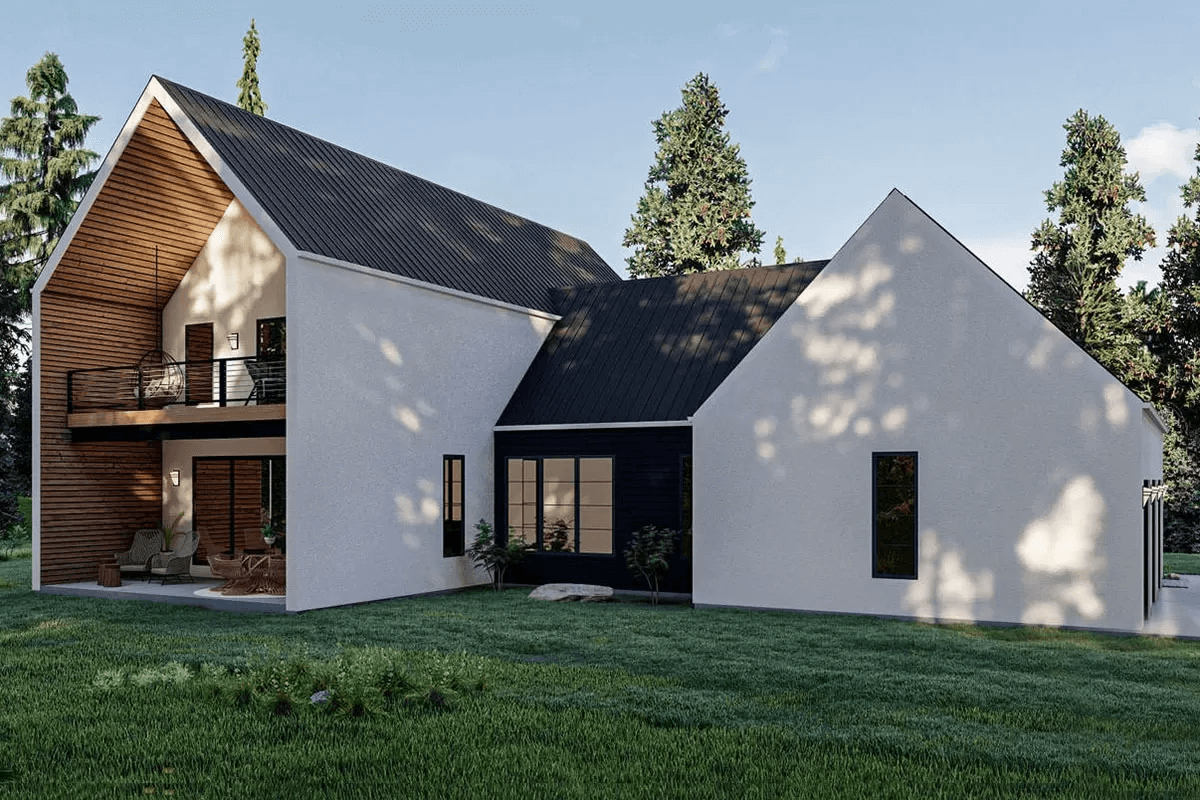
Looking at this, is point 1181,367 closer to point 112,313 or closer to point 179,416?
point 179,416

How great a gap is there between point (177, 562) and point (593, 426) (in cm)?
721

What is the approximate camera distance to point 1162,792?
5887 mm

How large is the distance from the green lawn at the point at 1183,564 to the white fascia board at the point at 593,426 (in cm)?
1145

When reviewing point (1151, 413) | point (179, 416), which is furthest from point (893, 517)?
point (179, 416)

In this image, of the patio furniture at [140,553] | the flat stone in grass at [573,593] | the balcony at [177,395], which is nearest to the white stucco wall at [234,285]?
the balcony at [177,395]

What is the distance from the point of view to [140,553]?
17.5m

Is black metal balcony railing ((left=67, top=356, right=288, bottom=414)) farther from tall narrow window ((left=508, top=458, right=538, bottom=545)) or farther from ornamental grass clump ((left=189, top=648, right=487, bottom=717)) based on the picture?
ornamental grass clump ((left=189, top=648, right=487, bottom=717))

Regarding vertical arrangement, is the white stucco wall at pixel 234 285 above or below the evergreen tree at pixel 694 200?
below

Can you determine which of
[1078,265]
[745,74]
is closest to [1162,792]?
[1078,265]

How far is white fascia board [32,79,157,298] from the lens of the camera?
15.4m

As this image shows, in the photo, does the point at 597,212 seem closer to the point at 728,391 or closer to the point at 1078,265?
the point at 1078,265

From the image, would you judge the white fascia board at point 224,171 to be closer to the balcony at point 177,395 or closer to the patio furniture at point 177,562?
the balcony at point 177,395

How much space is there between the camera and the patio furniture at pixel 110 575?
653 inches

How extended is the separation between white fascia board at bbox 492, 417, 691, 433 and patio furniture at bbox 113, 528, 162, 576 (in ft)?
20.2
